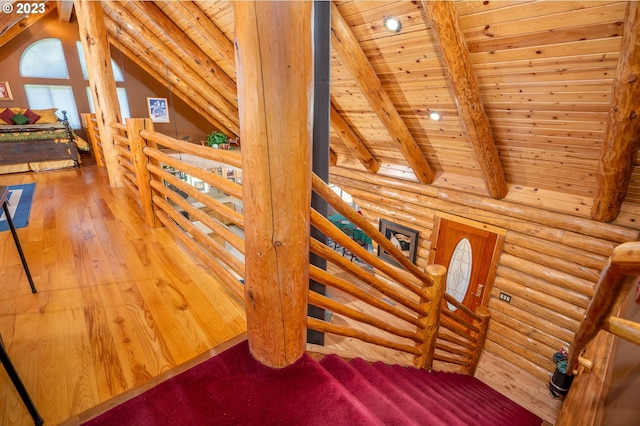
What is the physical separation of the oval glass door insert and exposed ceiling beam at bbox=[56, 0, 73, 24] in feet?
30.2

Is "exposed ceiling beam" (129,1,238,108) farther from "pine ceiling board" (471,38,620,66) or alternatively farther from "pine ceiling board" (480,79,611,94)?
"pine ceiling board" (480,79,611,94)

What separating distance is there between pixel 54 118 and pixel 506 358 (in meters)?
10.4

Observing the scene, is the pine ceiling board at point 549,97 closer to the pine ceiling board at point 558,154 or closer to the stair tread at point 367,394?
the pine ceiling board at point 558,154

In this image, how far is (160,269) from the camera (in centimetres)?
227

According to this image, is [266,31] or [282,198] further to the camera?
[282,198]

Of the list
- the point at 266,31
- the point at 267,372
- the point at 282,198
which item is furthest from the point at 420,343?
the point at 266,31

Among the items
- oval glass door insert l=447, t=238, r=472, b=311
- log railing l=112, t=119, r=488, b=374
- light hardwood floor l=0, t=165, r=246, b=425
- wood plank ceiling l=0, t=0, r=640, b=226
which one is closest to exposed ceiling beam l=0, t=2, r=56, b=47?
wood plank ceiling l=0, t=0, r=640, b=226

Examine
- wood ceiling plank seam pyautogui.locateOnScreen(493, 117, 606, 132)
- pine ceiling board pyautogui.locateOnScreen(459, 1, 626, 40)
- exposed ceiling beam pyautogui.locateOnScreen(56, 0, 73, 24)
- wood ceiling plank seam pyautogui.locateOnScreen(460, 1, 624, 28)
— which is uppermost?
exposed ceiling beam pyautogui.locateOnScreen(56, 0, 73, 24)

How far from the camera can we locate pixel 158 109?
8.79m

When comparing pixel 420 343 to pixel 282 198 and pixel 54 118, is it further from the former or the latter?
pixel 54 118

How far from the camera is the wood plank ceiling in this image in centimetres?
244

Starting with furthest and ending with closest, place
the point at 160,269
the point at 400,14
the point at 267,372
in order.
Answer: the point at 400,14
the point at 160,269
the point at 267,372

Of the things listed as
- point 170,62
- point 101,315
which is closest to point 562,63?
point 101,315

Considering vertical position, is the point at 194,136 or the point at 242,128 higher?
the point at 242,128
